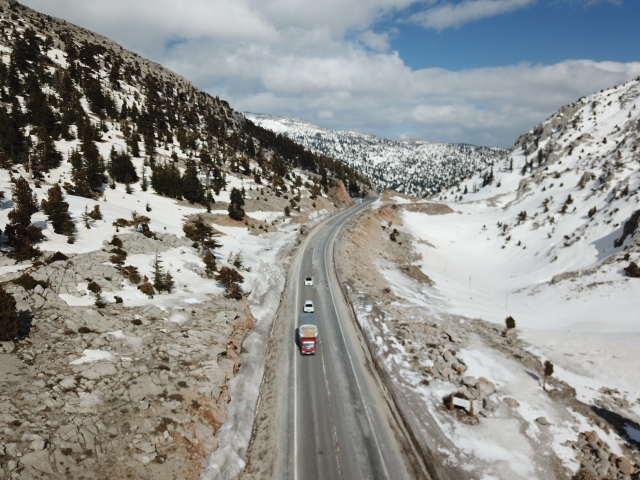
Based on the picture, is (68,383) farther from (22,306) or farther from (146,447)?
(22,306)

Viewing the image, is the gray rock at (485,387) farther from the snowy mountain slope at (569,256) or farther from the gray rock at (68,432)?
the gray rock at (68,432)

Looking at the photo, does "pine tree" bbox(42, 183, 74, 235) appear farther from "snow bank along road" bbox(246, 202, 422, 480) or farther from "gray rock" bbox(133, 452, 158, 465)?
"gray rock" bbox(133, 452, 158, 465)

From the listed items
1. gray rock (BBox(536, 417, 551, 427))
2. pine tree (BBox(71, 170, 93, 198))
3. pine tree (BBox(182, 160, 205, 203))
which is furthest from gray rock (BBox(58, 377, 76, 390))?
pine tree (BBox(182, 160, 205, 203))

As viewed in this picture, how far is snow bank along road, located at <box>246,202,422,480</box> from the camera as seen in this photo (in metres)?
17.8

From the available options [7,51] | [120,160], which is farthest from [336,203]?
[7,51]

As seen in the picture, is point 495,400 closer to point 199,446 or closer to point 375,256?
point 199,446

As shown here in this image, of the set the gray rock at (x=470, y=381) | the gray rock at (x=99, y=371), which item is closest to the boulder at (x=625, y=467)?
the gray rock at (x=470, y=381)

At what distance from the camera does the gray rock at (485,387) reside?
2259 centimetres

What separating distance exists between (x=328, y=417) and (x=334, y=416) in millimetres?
413

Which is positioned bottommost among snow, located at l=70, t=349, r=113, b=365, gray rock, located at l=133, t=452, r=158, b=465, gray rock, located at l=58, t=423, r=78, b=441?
gray rock, located at l=133, t=452, r=158, b=465

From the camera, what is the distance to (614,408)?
21.3 meters

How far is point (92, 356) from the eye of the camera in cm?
1925

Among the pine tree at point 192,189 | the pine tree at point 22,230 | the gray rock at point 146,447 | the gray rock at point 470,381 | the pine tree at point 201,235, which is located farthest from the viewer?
the pine tree at point 192,189

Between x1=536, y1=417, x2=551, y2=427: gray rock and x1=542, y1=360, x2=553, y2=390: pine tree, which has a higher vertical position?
x1=542, y1=360, x2=553, y2=390: pine tree
